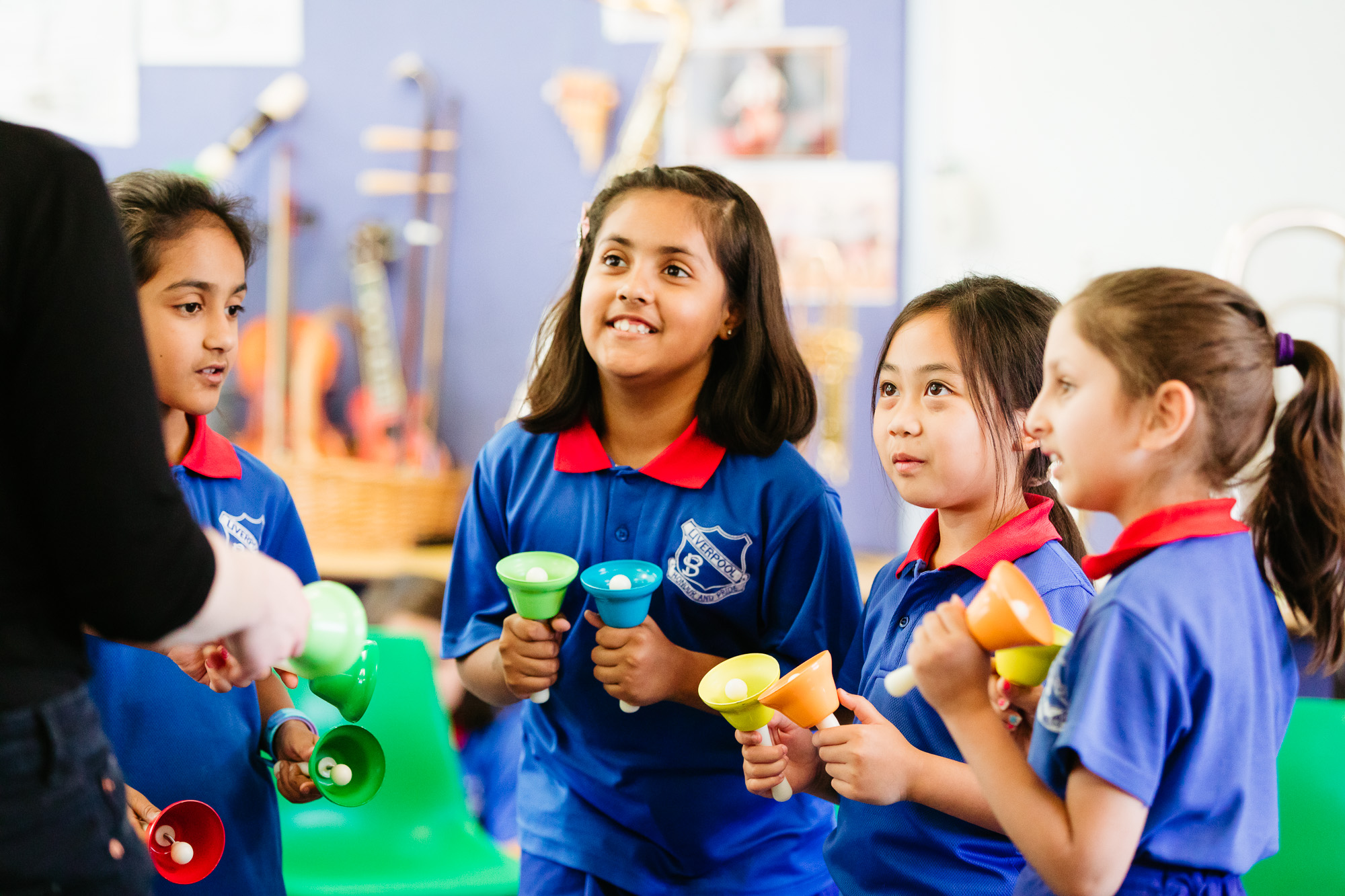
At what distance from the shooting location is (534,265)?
339cm

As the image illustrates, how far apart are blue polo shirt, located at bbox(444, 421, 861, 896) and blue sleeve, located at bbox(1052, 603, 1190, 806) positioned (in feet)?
1.71

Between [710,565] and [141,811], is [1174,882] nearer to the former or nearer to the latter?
[710,565]

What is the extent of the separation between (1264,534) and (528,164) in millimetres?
2783

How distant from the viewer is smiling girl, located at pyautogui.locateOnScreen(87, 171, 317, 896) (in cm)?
121

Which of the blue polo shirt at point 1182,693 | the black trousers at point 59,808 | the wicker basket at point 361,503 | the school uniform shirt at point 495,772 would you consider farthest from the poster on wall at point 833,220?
the black trousers at point 59,808

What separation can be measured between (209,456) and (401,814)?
1176mm

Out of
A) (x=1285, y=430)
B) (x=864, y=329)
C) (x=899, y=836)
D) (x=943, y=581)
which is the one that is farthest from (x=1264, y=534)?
(x=864, y=329)

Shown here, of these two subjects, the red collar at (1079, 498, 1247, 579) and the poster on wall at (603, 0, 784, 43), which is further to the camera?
the poster on wall at (603, 0, 784, 43)

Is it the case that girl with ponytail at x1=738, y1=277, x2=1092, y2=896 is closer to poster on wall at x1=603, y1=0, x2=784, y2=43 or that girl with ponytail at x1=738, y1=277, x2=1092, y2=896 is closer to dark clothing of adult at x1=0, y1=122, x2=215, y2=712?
dark clothing of adult at x1=0, y1=122, x2=215, y2=712

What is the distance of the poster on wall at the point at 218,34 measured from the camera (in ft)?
11.0

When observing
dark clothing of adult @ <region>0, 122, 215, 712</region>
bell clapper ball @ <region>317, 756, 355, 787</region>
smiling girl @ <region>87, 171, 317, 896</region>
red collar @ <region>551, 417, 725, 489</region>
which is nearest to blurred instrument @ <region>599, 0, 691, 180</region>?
red collar @ <region>551, 417, 725, 489</region>

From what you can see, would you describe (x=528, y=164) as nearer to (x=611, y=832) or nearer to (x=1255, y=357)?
(x=611, y=832)

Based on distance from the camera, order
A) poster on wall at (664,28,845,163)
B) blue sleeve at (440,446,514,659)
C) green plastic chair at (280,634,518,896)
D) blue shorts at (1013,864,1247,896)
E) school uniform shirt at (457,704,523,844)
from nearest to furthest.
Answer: blue shorts at (1013,864,1247,896), blue sleeve at (440,446,514,659), green plastic chair at (280,634,518,896), school uniform shirt at (457,704,523,844), poster on wall at (664,28,845,163)

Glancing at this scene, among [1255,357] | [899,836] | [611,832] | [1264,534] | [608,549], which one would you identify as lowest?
[611,832]
